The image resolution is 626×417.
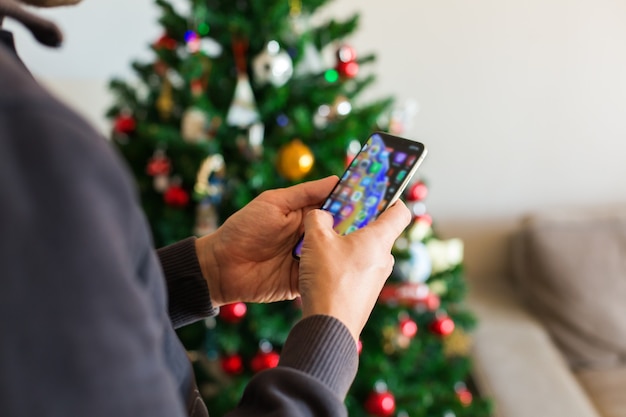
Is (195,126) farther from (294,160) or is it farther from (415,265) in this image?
(415,265)

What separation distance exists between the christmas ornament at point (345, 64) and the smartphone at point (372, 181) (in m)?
0.48

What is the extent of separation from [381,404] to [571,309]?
2.34 feet

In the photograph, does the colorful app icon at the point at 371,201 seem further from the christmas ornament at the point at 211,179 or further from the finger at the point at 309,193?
the christmas ornament at the point at 211,179

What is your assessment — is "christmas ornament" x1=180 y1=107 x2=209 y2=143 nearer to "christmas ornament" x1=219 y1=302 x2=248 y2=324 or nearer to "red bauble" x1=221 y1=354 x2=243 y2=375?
"christmas ornament" x1=219 y1=302 x2=248 y2=324

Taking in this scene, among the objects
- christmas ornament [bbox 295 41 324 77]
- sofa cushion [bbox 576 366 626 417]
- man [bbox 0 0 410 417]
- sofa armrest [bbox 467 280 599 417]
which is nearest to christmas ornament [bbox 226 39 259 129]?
christmas ornament [bbox 295 41 324 77]

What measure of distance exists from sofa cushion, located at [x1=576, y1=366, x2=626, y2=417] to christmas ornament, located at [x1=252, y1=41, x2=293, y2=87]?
3.77ft

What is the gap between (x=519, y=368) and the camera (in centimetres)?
142

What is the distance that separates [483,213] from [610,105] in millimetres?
490

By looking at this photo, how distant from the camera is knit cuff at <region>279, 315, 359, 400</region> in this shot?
1.56 feet

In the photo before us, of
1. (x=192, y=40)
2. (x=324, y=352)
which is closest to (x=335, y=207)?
(x=324, y=352)

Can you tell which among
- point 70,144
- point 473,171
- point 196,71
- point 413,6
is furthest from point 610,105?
point 70,144

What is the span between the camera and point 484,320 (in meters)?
1.63

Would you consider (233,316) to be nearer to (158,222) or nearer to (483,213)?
(158,222)

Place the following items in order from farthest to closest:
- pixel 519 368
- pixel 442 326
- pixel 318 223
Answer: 1. pixel 519 368
2. pixel 442 326
3. pixel 318 223
